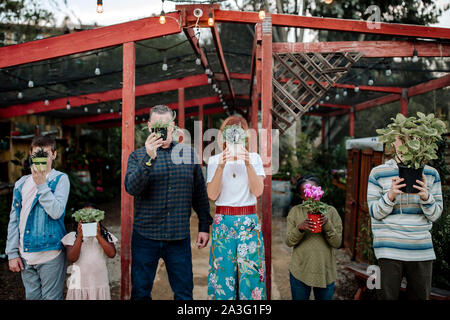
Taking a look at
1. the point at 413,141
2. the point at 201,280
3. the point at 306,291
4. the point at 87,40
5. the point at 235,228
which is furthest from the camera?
the point at 201,280

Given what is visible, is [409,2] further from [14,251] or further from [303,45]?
[14,251]

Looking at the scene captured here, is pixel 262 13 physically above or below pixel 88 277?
above

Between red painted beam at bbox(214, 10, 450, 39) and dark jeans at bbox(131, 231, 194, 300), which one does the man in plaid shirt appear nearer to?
dark jeans at bbox(131, 231, 194, 300)

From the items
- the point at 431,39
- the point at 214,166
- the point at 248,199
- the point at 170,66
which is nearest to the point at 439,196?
the point at 248,199

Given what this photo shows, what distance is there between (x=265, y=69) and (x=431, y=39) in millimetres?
Result: 1989

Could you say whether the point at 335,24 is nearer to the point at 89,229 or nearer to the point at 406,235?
the point at 406,235

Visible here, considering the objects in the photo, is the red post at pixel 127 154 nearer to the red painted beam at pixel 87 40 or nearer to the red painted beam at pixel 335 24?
the red painted beam at pixel 87 40

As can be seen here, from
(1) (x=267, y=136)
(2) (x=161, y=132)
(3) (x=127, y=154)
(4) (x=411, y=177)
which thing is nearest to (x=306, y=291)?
(4) (x=411, y=177)

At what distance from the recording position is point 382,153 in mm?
4105

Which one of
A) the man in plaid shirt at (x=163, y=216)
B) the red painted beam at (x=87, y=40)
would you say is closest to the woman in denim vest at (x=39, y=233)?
the man in plaid shirt at (x=163, y=216)

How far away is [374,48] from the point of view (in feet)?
12.2

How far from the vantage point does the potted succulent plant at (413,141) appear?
198cm

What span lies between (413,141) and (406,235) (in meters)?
0.60

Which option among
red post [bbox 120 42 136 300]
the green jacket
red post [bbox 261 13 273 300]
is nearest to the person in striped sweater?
the green jacket
